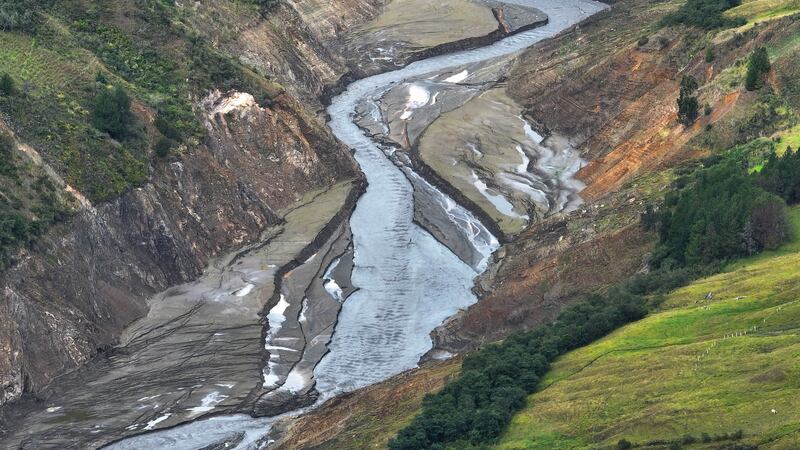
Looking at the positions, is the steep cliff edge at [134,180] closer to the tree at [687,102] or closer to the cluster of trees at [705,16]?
the tree at [687,102]

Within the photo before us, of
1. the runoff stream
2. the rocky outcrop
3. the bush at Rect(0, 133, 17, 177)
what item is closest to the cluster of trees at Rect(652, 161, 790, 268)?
the runoff stream

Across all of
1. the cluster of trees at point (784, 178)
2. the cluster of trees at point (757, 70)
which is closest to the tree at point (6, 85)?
the cluster of trees at point (784, 178)

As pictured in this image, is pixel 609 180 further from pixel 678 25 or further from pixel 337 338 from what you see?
pixel 337 338

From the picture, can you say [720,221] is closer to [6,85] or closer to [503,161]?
[503,161]

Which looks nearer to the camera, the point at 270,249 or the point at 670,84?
the point at 270,249

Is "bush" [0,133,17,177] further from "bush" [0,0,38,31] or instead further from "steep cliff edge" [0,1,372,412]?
"bush" [0,0,38,31]

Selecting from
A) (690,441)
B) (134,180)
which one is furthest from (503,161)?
(690,441)

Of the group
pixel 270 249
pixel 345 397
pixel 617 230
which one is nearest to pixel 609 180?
pixel 617 230
